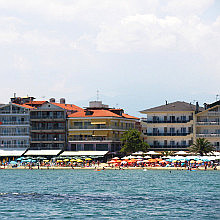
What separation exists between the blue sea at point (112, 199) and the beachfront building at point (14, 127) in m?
53.0

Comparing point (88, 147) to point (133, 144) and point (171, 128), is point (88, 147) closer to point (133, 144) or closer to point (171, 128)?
point (133, 144)

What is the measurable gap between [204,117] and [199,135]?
409cm

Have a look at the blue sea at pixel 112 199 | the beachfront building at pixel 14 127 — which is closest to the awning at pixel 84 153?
the beachfront building at pixel 14 127

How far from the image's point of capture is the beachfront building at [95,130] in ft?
436

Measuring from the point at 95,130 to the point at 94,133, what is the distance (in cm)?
68

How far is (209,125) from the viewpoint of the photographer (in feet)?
418

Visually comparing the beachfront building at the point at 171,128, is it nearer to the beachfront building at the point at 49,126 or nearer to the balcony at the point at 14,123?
the beachfront building at the point at 49,126

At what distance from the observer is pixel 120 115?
139000mm

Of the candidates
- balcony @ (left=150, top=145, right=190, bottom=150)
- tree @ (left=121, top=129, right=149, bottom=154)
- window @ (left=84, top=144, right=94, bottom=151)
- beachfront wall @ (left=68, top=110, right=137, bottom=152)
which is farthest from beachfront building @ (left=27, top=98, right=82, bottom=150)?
balcony @ (left=150, top=145, right=190, bottom=150)

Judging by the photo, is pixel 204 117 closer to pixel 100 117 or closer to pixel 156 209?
pixel 100 117

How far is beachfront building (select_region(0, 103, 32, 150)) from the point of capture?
138 meters

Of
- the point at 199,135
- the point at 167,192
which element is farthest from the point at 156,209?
the point at 199,135

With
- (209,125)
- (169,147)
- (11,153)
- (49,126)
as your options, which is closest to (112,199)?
(209,125)

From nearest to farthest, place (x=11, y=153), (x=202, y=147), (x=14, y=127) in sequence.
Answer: (x=202, y=147)
(x=11, y=153)
(x=14, y=127)
